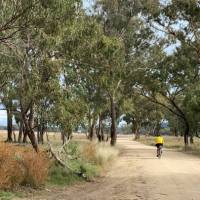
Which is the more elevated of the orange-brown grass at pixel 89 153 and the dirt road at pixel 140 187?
the orange-brown grass at pixel 89 153

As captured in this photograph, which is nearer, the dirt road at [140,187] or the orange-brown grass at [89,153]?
the dirt road at [140,187]

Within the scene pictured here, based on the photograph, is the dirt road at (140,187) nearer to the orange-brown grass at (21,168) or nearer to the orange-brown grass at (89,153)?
the orange-brown grass at (21,168)

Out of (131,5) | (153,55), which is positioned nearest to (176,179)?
(131,5)

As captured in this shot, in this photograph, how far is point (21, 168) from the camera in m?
18.7

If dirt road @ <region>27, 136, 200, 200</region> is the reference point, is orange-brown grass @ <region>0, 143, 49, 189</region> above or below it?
above

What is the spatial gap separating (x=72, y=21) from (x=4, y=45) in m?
2.39

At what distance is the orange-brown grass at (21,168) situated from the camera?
57.2 ft

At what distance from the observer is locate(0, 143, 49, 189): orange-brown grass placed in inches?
686

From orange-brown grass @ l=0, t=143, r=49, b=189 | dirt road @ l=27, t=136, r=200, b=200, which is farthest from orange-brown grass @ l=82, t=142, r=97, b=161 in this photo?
orange-brown grass @ l=0, t=143, r=49, b=189

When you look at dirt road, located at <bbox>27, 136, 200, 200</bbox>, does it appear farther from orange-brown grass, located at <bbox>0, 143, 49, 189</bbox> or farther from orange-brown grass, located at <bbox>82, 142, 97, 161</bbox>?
orange-brown grass, located at <bbox>82, 142, 97, 161</bbox>

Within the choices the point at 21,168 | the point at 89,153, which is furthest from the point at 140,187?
the point at 89,153

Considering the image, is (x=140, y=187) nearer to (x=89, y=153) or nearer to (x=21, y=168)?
(x=21, y=168)

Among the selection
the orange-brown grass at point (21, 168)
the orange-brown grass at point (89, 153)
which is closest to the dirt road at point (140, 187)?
the orange-brown grass at point (21, 168)

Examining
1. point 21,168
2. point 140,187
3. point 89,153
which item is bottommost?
point 140,187
